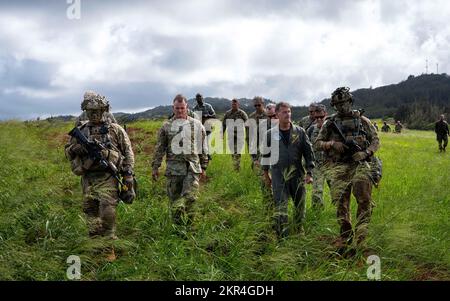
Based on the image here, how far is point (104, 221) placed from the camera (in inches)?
239

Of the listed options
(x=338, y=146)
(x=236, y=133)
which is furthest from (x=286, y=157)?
(x=236, y=133)

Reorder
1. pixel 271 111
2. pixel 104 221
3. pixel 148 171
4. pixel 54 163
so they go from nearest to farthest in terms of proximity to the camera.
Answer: pixel 104 221
pixel 271 111
pixel 148 171
pixel 54 163

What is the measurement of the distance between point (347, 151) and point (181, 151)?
2.41 meters

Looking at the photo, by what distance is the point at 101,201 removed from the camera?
243 inches

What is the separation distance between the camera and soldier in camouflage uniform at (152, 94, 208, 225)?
714 centimetres

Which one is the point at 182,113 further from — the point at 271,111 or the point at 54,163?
the point at 54,163

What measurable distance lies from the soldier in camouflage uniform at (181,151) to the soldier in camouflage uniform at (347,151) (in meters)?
1.84

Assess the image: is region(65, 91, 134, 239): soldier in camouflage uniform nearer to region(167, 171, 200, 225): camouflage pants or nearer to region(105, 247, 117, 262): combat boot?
region(105, 247, 117, 262): combat boot

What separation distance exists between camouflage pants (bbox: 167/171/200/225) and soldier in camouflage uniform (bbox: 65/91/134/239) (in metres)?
0.77

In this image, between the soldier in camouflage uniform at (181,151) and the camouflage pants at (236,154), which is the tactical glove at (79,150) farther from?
the camouflage pants at (236,154)

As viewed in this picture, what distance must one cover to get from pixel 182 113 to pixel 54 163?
882 cm
